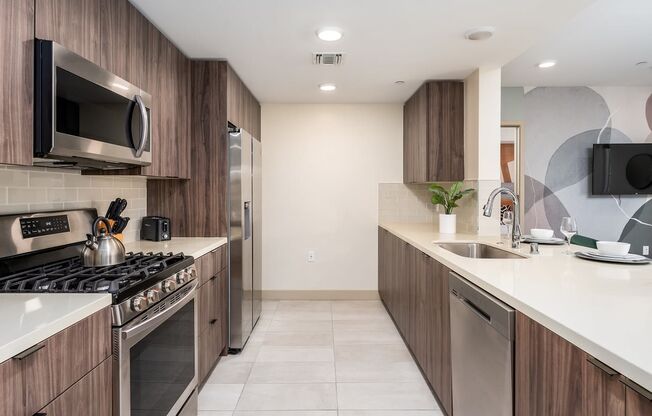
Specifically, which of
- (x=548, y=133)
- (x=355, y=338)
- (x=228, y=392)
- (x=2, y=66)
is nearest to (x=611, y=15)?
(x=548, y=133)

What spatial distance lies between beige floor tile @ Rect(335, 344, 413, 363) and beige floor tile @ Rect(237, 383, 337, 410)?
0.45m

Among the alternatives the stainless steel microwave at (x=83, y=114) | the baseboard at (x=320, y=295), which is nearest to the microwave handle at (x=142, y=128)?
the stainless steel microwave at (x=83, y=114)

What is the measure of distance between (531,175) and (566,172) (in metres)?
0.38

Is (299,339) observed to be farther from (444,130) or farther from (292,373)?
(444,130)

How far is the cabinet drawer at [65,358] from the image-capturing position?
38.0 inches

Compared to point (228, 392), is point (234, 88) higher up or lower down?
higher up

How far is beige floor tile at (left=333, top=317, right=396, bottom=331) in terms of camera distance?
3543 millimetres

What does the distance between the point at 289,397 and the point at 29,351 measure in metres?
1.67

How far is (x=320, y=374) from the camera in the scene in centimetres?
264

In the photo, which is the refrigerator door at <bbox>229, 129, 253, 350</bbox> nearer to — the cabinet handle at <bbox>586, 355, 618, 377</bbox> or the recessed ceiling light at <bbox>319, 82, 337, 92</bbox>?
the recessed ceiling light at <bbox>319, 82, 337, 92</bbox>

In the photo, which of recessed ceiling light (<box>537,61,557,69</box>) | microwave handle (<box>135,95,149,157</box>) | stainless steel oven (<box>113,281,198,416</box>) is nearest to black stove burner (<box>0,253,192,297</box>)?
stainless steel oven (<box>113,281,198,416</box>)

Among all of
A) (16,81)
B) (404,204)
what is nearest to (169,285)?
(16,81)

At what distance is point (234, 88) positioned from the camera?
10.5 feet

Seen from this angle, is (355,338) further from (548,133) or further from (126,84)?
(548,133)
